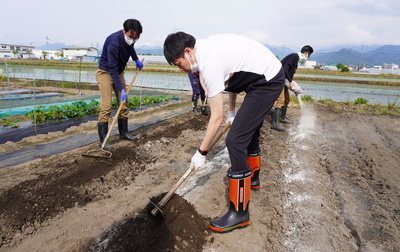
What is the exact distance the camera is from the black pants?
6.86 feet

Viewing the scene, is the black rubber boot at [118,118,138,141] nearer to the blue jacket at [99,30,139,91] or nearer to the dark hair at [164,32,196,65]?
the blue jacket at [99,30,139,91]

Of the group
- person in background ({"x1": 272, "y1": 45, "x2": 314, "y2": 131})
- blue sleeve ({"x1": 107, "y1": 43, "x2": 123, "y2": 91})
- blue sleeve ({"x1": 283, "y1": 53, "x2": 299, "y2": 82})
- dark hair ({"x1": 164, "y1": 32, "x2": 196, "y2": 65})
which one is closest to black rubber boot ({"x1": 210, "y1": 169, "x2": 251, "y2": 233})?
dark hair ({"x1": 164, "y1": 32, "x2": 196, "y2": 65})

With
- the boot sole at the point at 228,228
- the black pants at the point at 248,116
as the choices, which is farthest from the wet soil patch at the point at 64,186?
the black pants at the point at 248,116

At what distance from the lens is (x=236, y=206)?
2250 mm

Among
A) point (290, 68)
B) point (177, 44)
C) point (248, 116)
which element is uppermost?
point (290, 68)

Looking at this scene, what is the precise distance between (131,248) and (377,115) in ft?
29.9

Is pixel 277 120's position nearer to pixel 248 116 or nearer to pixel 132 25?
pixel 132 25

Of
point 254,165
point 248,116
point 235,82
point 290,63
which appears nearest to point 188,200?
point 254,165

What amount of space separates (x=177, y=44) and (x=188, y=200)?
163 centimetres

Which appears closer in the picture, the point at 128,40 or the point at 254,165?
the point at 254,165

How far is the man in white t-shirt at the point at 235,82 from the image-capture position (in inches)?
73.8

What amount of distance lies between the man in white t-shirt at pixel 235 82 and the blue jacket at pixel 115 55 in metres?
2.26

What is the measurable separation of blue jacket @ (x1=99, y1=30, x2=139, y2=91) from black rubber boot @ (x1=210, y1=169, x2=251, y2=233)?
2644mm

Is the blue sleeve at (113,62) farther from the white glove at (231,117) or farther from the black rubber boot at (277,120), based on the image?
the black rubber boot at (277,120)
